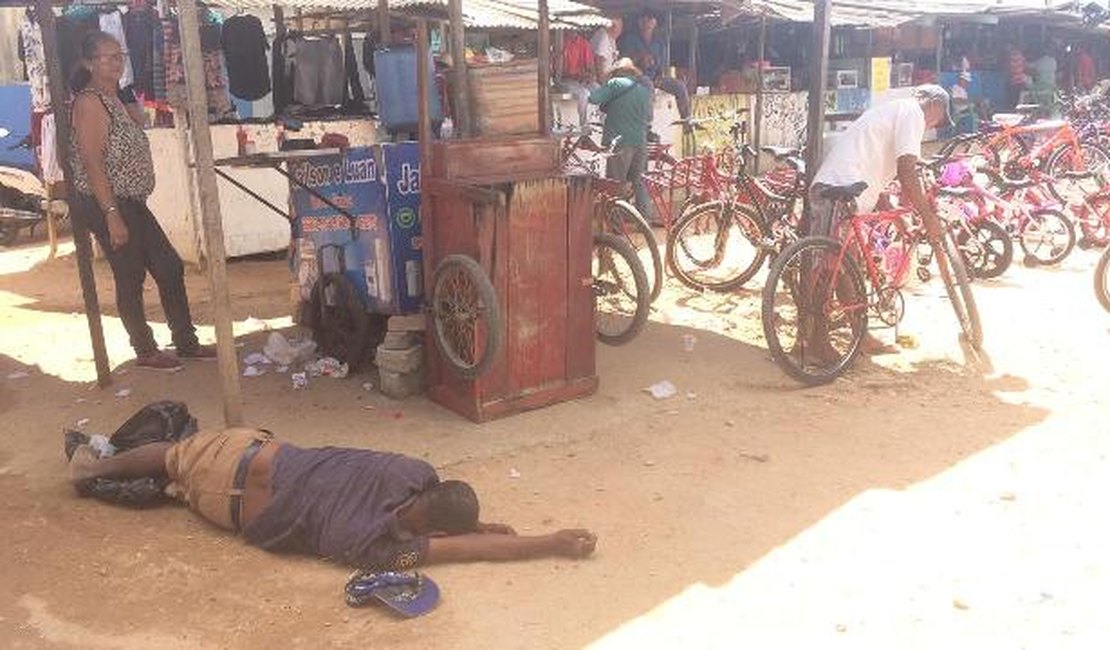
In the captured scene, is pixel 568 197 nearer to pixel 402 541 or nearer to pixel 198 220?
pixel 402 541

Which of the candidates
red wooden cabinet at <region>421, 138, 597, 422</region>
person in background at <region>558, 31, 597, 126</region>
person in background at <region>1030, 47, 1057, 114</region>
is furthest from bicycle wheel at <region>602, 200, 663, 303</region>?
person in background at <region>1030, 47, 1057, 114</region>

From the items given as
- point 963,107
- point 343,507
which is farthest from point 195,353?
point 963,107

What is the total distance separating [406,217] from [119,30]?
3827 mm

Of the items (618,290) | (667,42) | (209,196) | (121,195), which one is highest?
(667,42)

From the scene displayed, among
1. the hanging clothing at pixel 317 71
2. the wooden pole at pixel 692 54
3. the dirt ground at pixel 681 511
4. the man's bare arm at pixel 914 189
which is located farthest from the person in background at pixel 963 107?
the hanging clothing at pixel 317 71

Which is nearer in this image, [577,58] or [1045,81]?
[577,58]

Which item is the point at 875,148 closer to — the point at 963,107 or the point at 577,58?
the point at 577,58

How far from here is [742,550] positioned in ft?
12.7

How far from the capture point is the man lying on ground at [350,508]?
12.0ft

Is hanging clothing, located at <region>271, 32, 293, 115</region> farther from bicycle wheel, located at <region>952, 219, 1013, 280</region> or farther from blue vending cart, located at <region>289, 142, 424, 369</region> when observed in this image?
bicycle wheel, located at <region>952, 219, 1013, 280</region>

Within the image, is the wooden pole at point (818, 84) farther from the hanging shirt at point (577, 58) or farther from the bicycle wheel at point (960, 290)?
the hanging shirt at point (577, 58)

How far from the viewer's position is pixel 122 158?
589cm

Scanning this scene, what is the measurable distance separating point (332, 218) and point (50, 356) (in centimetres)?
236

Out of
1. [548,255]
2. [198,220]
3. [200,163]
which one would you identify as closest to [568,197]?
[548,255]
